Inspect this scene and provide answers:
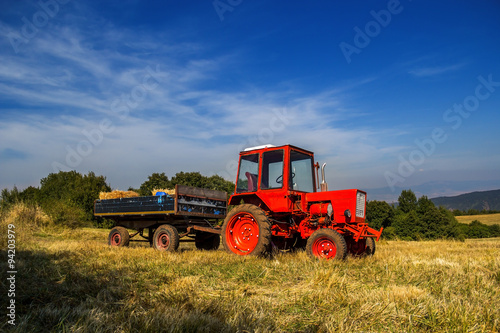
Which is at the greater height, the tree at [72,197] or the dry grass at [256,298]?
the tree at [72,197]

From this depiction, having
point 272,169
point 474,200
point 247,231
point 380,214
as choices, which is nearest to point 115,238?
point 247,231

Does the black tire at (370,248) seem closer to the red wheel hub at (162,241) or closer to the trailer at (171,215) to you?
the trailer at (171,215)

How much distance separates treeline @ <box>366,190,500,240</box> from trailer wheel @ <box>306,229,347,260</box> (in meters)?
18.9

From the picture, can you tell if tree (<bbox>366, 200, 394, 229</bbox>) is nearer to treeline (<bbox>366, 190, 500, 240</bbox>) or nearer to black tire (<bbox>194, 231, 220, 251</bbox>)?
treeline (<bbox>366, 190, 500, 240</bbox>)

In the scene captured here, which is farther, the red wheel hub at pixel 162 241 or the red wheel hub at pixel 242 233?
the red wheel hub at pixel 162 241

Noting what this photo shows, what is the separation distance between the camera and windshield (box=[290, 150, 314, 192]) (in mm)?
8109

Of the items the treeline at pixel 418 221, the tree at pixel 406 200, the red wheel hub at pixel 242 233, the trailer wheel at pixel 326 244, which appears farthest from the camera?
the tree at pixel 406 200

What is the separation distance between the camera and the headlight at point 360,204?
7555mm

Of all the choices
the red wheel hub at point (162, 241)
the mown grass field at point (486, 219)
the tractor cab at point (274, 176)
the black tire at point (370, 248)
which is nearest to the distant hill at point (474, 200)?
the mown grass field at point (486, 219)

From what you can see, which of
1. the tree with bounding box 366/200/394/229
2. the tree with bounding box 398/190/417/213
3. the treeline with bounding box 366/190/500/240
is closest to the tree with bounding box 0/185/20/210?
the treeline with bounding box 366/190/500/240

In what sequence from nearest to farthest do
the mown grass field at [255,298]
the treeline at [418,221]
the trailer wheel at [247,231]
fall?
the mown grass field at [255,298] < the trailer wheel at [247,231] < the treeline at [418,221]

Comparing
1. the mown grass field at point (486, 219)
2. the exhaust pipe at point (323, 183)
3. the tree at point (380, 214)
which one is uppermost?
the exhaust pipe at point (323, 183)

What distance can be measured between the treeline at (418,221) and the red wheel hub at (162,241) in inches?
733

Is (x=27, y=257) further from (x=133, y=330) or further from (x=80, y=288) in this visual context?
(x=133, y=330)
